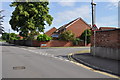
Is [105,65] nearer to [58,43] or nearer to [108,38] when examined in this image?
[108,38]

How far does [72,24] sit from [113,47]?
37172 millimetres

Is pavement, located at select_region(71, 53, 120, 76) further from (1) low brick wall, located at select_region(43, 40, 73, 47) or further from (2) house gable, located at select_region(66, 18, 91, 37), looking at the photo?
(2) house gable, located at select_region(66, 18, 91, 37)

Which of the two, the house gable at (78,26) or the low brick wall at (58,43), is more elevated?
the house gable at (78,26)

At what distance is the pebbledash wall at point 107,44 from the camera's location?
472 inches

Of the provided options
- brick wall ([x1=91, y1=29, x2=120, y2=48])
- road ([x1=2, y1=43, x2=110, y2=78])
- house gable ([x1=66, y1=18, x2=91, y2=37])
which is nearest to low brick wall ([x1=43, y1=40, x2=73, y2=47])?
house gable ([x1=66, y1=18, x2=91, y2=37])

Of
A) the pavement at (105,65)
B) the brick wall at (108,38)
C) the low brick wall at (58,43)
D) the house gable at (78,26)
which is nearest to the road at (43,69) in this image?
the pavement at (105,65)

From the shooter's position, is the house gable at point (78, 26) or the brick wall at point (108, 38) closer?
A: the brick wall at point (108, 38)

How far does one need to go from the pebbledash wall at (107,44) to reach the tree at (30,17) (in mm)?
24953

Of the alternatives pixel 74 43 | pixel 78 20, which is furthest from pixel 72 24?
pixel 74 43

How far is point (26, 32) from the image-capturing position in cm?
3925

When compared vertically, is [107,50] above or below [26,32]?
below

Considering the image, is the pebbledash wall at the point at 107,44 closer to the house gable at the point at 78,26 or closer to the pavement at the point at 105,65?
the pavement at the point at 105,65

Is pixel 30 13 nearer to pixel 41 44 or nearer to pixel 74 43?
pixel 41 44

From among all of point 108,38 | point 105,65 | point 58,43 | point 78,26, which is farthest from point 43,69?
point 78,26
